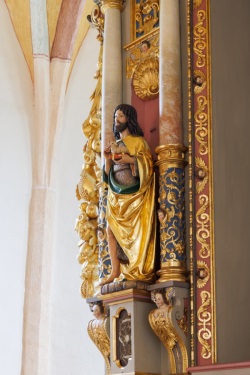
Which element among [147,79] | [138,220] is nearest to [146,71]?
[147,79]

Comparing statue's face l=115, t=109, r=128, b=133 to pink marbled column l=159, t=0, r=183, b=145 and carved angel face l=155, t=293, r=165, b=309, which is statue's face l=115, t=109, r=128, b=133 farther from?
carved angel face l=155, t=293, r=165, b=309

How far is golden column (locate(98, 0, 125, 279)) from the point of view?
308 inches

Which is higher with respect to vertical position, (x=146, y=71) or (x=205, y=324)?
(x=146, y=71)

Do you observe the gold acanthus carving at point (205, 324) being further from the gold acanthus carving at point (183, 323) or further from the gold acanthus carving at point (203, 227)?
the gold acanthus carving at point (203, 227)

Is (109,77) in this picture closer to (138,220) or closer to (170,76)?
(170,76)

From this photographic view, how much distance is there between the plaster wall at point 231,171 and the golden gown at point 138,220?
0.55m

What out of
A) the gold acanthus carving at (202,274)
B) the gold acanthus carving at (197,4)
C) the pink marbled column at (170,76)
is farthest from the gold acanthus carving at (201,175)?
the gold acanthus carving at (197,4)

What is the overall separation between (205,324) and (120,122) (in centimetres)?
188

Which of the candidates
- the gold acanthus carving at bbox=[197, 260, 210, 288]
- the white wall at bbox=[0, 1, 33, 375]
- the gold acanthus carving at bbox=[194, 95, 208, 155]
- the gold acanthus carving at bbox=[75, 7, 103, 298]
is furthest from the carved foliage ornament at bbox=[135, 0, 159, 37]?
the white wall at bbox=[0, 1, 33, 375]

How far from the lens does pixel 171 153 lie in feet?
24.1

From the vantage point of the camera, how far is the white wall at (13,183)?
1323cm

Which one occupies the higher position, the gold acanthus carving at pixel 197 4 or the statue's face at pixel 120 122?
the gold acanthus carving at pixel 197 4

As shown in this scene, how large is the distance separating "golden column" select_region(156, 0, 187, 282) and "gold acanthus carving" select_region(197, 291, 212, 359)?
24 centimetres

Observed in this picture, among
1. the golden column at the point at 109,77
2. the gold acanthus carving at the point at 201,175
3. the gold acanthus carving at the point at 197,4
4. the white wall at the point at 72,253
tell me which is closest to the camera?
the gold acanthus carving at the point at 201,175
